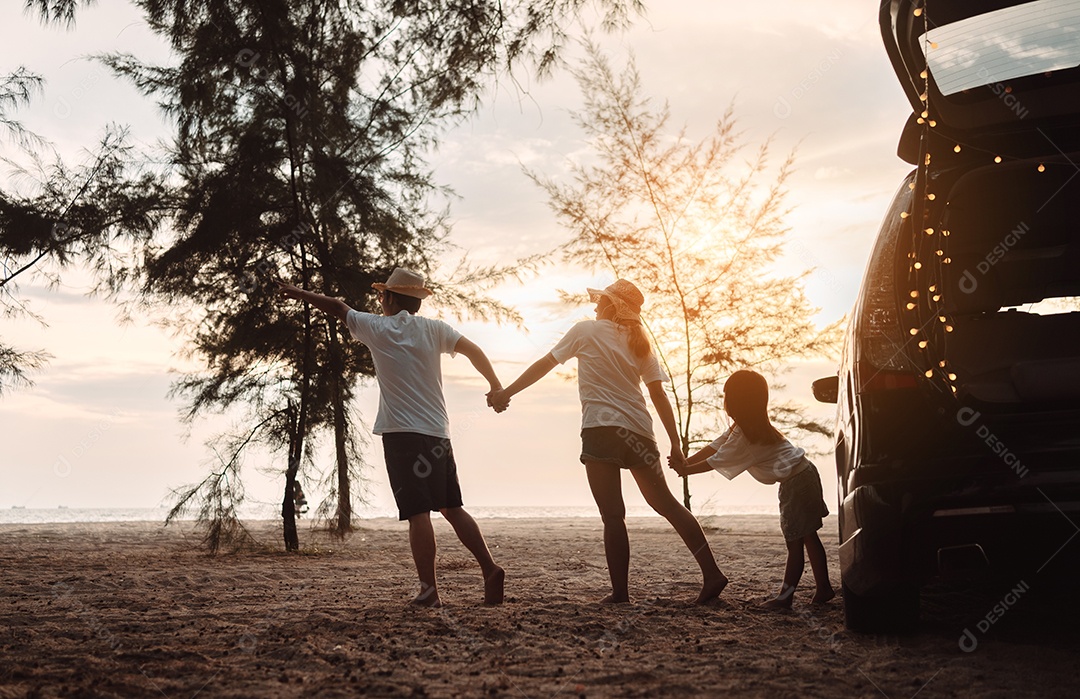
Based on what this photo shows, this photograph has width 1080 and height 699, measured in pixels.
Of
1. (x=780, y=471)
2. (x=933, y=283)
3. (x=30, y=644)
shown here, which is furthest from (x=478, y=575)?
(x=933, y=283)

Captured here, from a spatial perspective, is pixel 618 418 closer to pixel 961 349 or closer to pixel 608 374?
pixel 608 374

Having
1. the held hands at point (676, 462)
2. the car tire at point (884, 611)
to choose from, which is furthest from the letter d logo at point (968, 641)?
the held hands at point (676, 462)

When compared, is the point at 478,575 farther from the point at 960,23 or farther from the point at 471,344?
the point at 960,23

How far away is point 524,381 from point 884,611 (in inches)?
99.3

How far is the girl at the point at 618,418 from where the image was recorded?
5.28m

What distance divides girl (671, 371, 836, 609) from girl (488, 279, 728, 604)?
9.0 inches

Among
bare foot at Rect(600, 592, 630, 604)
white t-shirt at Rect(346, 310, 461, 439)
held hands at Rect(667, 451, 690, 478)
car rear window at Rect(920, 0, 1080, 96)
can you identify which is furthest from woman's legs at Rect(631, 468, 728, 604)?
car rear window at Rect(920, 0, 1080, 96)

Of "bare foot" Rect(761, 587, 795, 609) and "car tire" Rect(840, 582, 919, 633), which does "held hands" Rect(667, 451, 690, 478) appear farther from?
"car tire" Rect(840, 582, 919, 633)

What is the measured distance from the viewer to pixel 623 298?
18.5 ft

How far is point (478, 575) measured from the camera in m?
7.25

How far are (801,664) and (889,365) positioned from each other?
1195mm

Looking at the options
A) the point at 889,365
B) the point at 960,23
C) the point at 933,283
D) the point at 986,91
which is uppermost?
the point at 960,23

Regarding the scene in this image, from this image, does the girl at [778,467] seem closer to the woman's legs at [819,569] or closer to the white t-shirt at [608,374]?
the woman's legs at [819,569]

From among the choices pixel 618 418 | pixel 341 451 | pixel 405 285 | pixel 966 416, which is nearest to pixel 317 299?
pixel 405 285
